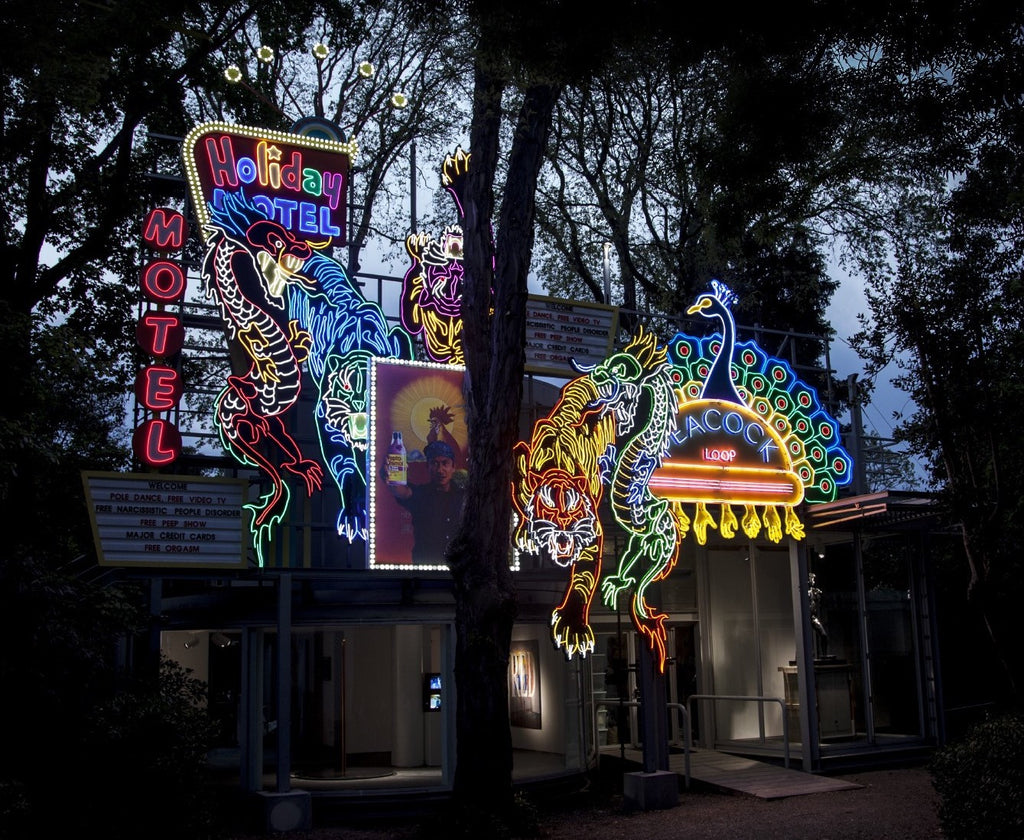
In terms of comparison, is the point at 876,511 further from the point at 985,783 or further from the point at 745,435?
the point at 985,783

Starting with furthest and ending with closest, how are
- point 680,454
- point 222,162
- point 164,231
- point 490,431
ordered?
point 680,454, point 222,162, point 164,231, point 490,431

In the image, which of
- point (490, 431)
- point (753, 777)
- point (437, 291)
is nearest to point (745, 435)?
point (753, 777)

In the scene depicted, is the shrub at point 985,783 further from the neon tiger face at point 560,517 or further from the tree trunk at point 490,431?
the neon tiger face at point 560,517

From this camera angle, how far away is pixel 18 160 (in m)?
19.3

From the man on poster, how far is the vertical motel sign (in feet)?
9.65

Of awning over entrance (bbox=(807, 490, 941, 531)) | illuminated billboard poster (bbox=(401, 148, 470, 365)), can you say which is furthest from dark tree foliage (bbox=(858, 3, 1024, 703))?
illuminated billboard poster (bbox=(401, 148, 470, 365))

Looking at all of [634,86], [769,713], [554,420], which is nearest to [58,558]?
[554,420]

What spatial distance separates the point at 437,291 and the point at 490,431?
13.7 ft

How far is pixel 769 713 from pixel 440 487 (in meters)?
8.17

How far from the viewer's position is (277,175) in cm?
1630

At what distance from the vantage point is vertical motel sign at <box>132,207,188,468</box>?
13.9 metres

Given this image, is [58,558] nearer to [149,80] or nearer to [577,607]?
[577,607]

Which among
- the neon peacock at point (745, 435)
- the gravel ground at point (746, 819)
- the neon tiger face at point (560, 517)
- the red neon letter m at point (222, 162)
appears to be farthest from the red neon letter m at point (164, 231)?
the gravel ground at point (746, 819)

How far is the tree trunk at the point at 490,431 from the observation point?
1234cm
